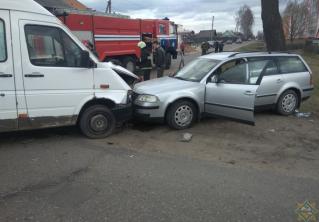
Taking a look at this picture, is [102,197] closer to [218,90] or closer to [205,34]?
[218,90]

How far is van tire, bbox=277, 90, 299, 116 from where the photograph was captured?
891 cm

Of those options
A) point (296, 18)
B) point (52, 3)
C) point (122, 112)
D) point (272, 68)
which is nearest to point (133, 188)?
point (122, 112)

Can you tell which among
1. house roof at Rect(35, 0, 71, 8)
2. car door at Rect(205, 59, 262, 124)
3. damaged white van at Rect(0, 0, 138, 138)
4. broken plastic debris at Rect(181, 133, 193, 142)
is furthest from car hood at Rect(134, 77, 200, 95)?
house roof at Rect(35, 0, 71, 8)

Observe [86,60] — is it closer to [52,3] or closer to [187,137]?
[187,137]

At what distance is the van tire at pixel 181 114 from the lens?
751cm

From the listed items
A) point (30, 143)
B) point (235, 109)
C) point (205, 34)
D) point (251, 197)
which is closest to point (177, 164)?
point (251, 197)

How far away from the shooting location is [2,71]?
5.92 metres

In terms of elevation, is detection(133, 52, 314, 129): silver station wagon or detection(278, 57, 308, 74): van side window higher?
detection(278, 57, 308, 74): van side window

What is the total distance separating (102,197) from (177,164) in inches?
61.6

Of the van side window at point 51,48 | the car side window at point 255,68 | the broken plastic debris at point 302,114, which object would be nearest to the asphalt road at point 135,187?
the van side window at point 51,48

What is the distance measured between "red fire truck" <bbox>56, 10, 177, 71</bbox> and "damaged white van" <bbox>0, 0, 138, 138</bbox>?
269 inches

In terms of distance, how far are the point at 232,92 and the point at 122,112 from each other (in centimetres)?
230

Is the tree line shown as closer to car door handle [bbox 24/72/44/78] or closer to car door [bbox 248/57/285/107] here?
car door [bbox 248/57/285/107]

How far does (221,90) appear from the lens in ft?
25.3
